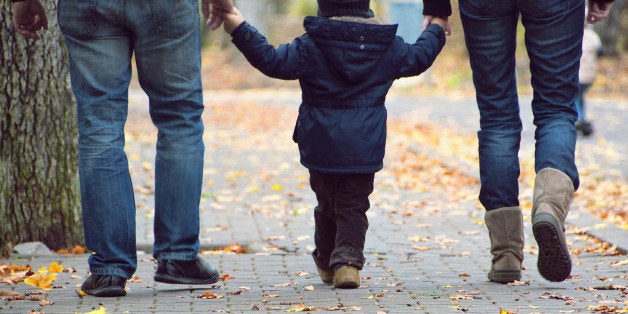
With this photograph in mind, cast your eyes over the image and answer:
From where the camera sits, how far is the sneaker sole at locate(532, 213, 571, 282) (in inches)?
152

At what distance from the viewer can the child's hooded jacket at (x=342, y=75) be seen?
13.8 feet

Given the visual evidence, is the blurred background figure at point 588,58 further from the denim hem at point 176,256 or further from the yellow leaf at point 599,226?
the denim hem at point 176,256

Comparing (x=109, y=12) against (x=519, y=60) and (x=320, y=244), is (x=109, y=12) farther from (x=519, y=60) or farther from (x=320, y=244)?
(x=519, y=60)

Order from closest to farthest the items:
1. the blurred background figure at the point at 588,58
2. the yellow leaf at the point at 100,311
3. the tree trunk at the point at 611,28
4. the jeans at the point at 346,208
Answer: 1. the yellow leaf at the point at 100,311
2. the jeans at the point at 346,208
3. the blurred background figure at the point at 588,58
4. the tree trunk at the point at 611,28

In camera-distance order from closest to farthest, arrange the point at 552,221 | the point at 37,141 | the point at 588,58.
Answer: the point at 552,221 → the point at 37,141 → the point at 588,58

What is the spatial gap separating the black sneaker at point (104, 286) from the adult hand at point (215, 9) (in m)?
1.12

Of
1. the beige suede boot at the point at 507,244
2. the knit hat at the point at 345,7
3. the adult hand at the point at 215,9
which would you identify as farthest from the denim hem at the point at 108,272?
the beige suede boot at the point at 507,244

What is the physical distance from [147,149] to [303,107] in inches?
315

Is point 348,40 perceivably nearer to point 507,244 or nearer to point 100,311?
point 507,244

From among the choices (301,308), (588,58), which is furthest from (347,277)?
(588,58)

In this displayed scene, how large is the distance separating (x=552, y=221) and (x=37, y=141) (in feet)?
9.49

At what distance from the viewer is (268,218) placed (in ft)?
23.1

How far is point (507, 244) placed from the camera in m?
4.44

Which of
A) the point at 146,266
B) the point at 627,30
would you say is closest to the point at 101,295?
the point at 146,266
